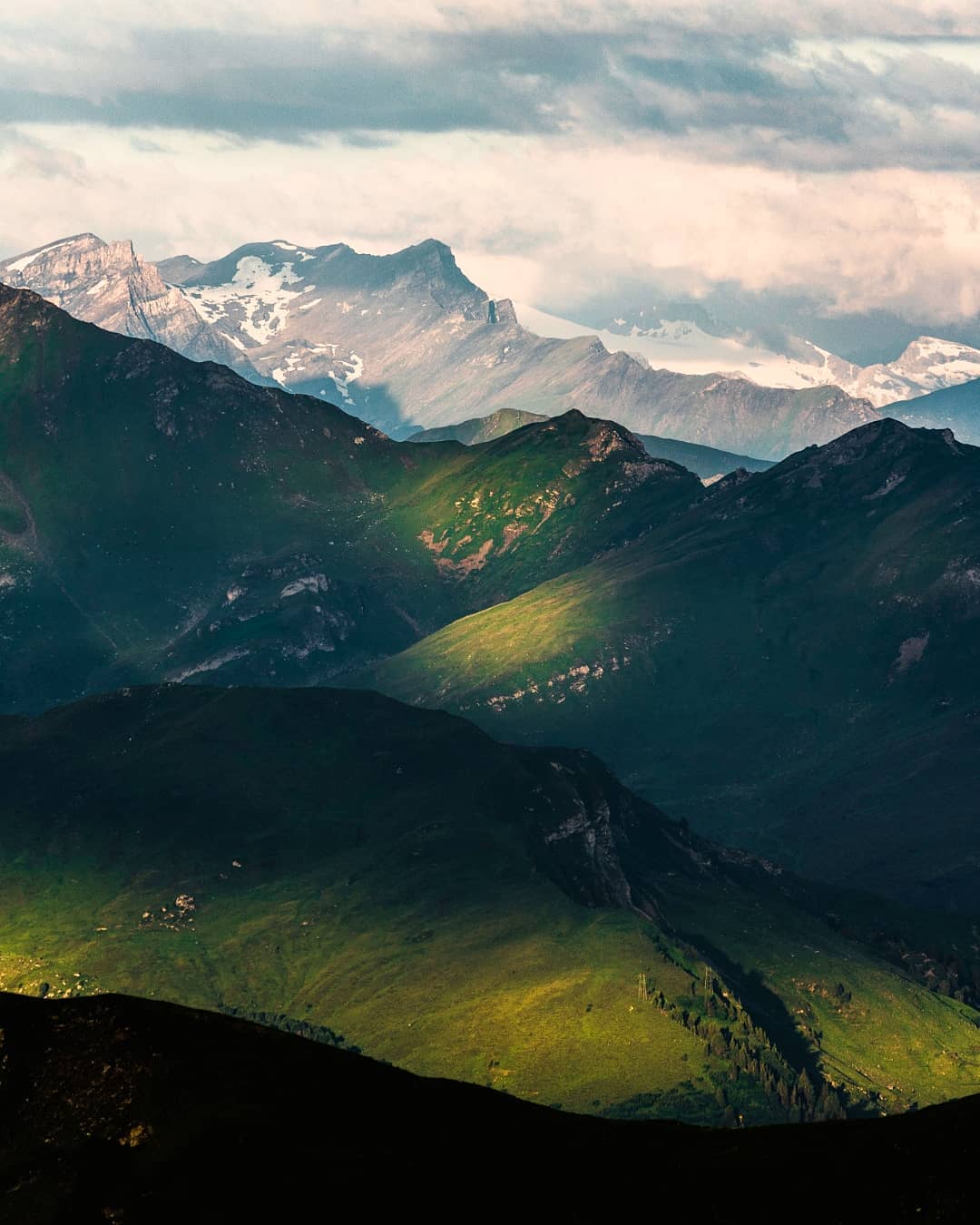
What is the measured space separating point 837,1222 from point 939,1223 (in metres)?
10.7

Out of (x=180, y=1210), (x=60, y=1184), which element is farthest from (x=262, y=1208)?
(x=60, y=1184)

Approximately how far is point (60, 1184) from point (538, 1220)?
49.3m

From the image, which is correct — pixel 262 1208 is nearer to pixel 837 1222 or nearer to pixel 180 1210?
pixel 180 1210

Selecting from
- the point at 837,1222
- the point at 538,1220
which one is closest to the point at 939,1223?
the point at 837,1222

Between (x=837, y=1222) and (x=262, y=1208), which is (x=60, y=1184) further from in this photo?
(x=837, y=1222)

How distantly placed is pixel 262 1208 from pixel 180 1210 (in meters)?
8.10

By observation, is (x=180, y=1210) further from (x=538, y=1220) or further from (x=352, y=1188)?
(x=538, y=1220)

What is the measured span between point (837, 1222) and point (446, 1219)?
4024 centimetres

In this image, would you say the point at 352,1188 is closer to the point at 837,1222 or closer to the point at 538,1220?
the point at 538,1220

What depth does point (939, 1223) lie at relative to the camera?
193375mm

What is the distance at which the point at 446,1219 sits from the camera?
195000 millimetres

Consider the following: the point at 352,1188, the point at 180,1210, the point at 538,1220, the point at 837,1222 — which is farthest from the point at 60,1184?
the point at 837,1222

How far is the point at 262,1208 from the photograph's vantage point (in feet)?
636

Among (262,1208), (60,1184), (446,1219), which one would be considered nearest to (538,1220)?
(446,1219)
